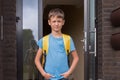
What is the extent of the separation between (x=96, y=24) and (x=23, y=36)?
135 cm

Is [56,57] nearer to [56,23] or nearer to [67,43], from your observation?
[67,43]

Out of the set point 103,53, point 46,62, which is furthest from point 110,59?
point 46,62

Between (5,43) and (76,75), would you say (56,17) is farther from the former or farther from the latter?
(76,75)

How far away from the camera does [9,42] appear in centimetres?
596

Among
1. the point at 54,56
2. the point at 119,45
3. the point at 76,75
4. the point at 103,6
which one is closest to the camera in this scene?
the point at 54,56

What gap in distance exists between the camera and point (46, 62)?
10.5 ft

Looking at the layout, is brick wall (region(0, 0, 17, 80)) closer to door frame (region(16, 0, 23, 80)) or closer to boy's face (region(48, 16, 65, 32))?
door frame (region(16, 0, 23, 80))

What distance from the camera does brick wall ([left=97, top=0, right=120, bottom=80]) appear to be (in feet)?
19.7

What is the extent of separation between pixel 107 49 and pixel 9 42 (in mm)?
1694

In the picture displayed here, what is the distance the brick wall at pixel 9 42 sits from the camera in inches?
234

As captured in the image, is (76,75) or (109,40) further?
(76,75)

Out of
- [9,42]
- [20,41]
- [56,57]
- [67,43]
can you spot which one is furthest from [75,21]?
[56,57]

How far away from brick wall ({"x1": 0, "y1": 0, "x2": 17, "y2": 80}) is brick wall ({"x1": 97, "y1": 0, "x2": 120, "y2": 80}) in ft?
4.99

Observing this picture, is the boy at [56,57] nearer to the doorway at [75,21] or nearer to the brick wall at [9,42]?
the brick wall at [9,42]
